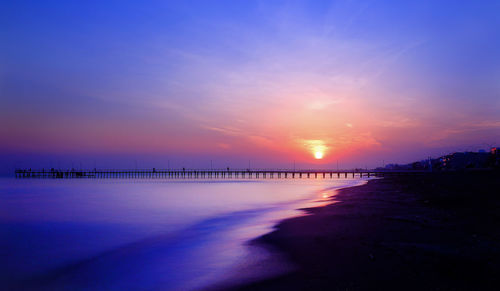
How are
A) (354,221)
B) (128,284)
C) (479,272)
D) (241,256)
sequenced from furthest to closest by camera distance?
(354,221)
(241,256)
(128,284)
(479,272)

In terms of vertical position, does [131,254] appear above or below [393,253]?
below

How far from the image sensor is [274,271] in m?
6.06

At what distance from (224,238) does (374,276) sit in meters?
6.72

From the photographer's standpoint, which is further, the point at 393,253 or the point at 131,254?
the point at 131,254

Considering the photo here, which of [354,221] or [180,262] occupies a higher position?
[354,221]

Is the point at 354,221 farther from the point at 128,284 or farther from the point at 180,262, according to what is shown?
the point at 128,284

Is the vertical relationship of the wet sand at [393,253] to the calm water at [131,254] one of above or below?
above

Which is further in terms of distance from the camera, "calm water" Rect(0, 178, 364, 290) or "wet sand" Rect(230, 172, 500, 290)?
"calm water" Rect(0, 178, 364, 290)

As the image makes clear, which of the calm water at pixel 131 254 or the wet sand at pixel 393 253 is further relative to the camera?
the calm water at pixel 131 254

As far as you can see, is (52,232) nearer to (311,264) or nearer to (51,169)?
(311,264)

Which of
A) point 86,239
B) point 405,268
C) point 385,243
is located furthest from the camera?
point 86,239

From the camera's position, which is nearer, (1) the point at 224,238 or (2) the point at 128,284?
(2) the point at 128,284

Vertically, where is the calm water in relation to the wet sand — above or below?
below

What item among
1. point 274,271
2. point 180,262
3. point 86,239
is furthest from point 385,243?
point 86,239
